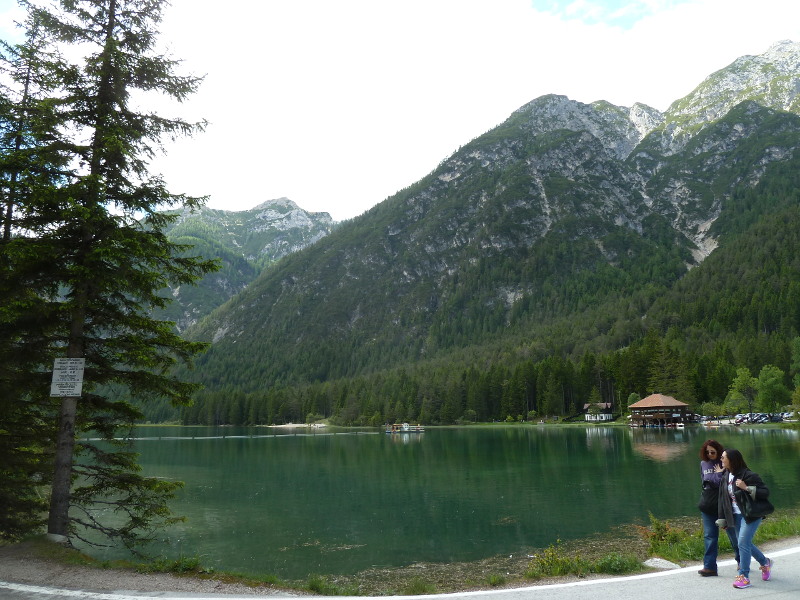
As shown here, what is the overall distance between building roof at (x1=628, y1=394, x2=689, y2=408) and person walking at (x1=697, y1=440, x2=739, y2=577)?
10858cm

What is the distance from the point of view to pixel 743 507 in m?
9.59

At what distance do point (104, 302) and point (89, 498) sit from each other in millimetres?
5819

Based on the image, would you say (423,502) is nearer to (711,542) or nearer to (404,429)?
(711,542)

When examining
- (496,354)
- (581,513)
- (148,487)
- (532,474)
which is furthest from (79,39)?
(496,354)

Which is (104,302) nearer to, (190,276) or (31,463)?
(190,276)

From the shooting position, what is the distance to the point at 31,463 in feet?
47.2

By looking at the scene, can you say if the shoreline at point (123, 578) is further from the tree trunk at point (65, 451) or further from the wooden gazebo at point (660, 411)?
the wooden gazebo at point (660, 411)

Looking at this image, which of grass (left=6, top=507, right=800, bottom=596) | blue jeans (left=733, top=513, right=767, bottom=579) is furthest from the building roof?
blue jeans (left=733, top=513, right=767, bottom=579)

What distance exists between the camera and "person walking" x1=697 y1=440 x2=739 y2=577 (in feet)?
33.4

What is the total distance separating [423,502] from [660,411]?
92.8 m

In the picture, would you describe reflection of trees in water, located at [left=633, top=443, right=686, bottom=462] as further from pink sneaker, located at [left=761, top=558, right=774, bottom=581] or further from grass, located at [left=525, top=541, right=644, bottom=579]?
pink sneaker, located at [left=761, top=558, right=774, bottom=581]

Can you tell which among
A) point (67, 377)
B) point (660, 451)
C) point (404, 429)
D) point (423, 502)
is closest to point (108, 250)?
point (67, 377)

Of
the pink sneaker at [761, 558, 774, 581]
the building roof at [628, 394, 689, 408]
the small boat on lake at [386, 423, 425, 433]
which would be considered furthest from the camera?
the small boat on lake at [386, 423, 425, 433]

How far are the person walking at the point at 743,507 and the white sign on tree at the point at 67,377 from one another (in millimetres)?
15468
